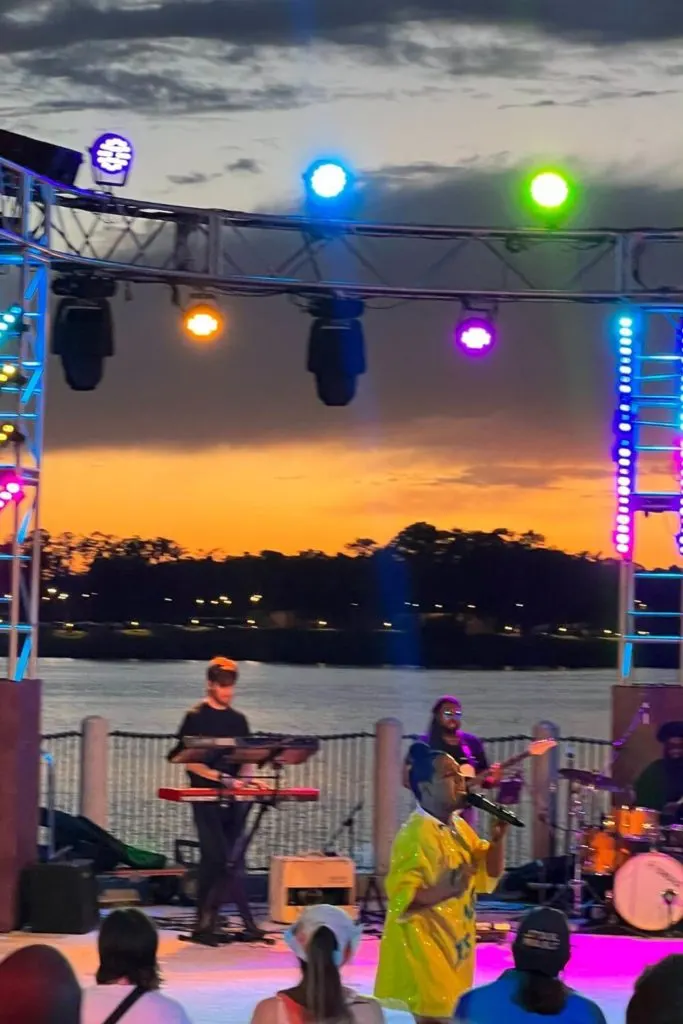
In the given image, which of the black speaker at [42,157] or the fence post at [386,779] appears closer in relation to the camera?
the black speaker at [42,157]

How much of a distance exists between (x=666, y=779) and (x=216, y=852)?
10.7 ft

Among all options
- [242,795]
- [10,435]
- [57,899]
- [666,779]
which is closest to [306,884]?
[242,795]

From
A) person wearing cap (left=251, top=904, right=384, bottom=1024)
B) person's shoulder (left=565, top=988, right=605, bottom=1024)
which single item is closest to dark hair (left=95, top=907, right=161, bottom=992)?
person wearing cap (left=251, top=904, right=384, bottom=1024)

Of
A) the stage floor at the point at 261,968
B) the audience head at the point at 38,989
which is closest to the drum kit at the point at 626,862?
the stage floor at the point at 261,968

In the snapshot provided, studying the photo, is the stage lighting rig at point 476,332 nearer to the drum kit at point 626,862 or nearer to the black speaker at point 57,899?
the drum kit at point 626,862

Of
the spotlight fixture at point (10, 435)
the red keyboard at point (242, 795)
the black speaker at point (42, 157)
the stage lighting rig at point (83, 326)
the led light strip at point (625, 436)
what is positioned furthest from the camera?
the led light strip at point (625, 436)

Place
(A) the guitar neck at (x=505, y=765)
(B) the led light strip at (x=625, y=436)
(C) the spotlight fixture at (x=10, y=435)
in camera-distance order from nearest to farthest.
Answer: (A) the guitar neck at (x=505, y=765)
(C) the spotlight fixture at (x=10, y=435)
(B) the led light strip at (x=625, y=436)

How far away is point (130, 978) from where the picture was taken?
3.38 metres

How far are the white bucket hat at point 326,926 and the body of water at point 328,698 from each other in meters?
45.0

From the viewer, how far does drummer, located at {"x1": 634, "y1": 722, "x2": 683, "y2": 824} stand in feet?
35.7

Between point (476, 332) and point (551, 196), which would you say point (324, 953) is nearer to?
point (476, 332)

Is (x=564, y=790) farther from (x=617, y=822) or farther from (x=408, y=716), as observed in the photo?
(x=408, y=716)

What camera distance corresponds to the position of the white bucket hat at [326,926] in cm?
374

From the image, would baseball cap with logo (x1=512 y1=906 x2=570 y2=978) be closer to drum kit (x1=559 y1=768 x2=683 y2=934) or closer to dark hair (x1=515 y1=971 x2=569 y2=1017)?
dark hair (x1=515 y1=971 x2=569 y2=1017)
